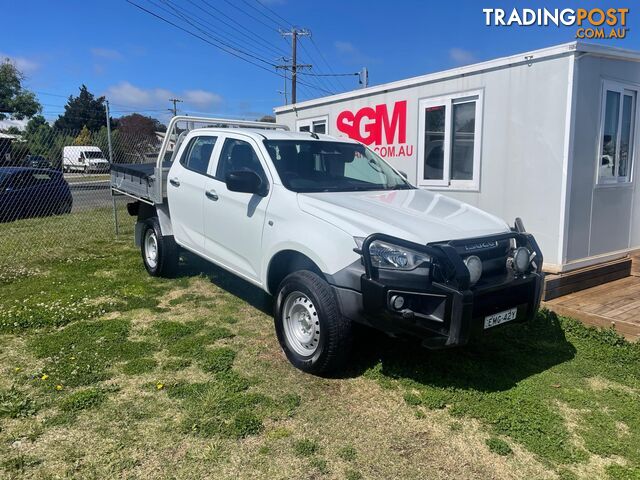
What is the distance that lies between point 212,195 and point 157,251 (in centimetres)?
188

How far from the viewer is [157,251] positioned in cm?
687

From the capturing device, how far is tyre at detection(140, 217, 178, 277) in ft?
22.2

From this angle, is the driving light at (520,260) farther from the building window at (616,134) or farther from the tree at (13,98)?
the tree at (13,98)

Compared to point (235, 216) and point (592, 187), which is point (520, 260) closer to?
point (235, 216)

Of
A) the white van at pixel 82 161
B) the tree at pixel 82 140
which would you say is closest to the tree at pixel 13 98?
the tree at pixel 82 140

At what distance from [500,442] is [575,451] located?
45 centimetres

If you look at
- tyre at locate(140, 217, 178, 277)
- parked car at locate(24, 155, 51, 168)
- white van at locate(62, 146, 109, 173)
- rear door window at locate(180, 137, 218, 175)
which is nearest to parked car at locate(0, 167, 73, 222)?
parked car at locate(24, 155, 51, 168)

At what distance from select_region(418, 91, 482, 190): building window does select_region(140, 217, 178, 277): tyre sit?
371 centimetres

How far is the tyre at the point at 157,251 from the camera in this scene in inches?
267

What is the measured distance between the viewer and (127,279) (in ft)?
23.3

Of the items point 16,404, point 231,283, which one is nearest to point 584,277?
point 231,283

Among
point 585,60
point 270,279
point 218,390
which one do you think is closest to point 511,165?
point 585,60

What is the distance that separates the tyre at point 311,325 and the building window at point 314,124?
5589 mm

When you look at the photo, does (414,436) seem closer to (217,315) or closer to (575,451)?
(575,451)
